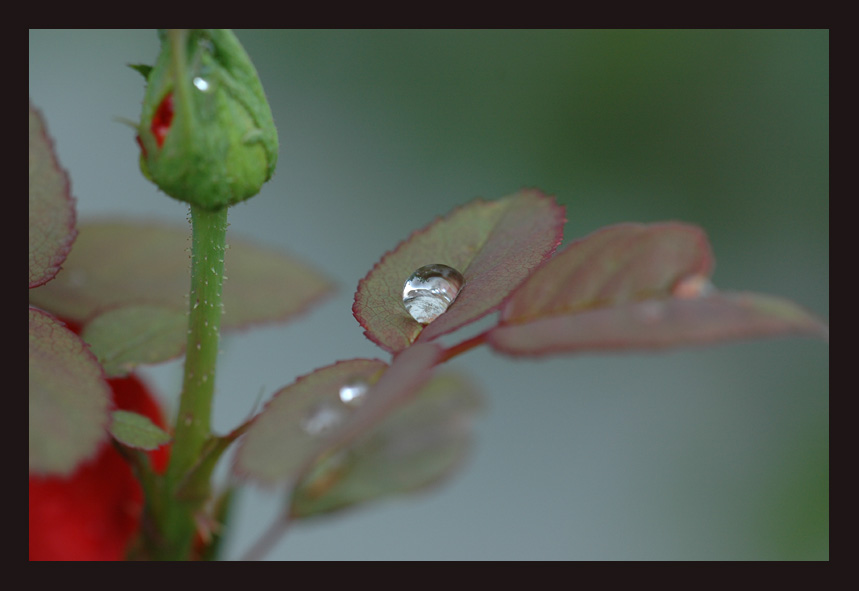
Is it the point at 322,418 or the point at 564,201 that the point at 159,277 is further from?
the point at 564,201

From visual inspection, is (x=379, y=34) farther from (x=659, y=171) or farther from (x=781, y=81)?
(x=781, y=81)

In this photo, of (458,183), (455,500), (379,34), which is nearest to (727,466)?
(455,500)

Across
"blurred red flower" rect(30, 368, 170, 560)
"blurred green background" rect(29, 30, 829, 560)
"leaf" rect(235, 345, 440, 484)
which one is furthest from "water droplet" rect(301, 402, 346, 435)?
"blurred green background" rect(29, 30, 829, 560)

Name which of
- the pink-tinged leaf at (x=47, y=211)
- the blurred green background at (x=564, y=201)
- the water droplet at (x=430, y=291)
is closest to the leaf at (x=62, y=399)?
the pink-tinged leaf at (x=47, y=211)

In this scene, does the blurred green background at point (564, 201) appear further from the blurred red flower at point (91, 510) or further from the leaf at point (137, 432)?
the leaf at point (137, 432)

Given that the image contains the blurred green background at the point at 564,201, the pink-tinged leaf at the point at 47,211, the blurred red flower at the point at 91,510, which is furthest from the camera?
the blurred green background at the point at 564,201
